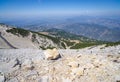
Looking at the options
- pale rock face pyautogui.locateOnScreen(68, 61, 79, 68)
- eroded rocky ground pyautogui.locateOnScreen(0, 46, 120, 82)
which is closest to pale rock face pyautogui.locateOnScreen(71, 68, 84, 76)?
eroded rocky ground pyautogui.locateOnScreen(0, 46, 120, 82)

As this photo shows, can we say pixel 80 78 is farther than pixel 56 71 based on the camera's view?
No

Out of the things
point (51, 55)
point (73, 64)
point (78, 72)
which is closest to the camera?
point (78, 72)

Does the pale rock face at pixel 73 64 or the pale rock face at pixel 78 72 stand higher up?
the pale rock face at pixel 73 64

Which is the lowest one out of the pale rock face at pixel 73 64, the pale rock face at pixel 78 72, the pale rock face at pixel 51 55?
the pale rock face at pixel 78 72

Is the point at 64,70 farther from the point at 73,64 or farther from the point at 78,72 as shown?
the point at 78,72

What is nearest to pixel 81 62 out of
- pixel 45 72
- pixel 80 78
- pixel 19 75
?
pixel 80 78

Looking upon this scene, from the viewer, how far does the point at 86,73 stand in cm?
1666

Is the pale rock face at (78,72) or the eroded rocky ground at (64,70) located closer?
the eroded rocky ground at (64,70)

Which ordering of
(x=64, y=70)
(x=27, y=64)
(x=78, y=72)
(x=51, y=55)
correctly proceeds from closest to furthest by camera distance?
(x=78, y=72) → (x=64, y=70) → (x=27, y=64) → (x=51, y=55)

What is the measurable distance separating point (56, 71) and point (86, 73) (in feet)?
10.2

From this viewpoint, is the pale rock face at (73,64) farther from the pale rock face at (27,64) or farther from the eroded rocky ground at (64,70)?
the pale rock face at (27,64)

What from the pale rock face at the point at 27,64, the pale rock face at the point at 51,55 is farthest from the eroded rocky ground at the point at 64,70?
the pale rock face at the point at 51,55

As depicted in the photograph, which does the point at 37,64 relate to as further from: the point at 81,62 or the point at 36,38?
the point at 36,38

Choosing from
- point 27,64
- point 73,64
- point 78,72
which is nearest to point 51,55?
point 27,64
